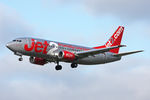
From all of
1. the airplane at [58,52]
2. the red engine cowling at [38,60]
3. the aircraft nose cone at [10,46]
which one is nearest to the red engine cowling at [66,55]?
the airplane at [58,52]

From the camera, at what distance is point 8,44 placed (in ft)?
253

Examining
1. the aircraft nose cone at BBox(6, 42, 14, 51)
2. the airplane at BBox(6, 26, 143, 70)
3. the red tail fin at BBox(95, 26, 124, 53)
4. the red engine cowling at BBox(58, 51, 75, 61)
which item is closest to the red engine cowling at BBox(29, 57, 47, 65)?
the airplane at BBox(6, 26, 143, 70)

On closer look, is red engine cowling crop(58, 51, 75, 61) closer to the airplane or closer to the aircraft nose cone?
the airplane

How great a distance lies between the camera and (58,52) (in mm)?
79125

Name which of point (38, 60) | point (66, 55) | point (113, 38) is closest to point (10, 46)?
point (38, 60)

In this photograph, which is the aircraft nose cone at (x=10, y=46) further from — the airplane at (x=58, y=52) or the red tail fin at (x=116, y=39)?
the red tail fin at (x=116, y=39)

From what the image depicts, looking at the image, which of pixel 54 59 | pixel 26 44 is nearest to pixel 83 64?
pixel 54 59

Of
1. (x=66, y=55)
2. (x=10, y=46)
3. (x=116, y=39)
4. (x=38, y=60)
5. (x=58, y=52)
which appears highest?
(x=116, y=39)

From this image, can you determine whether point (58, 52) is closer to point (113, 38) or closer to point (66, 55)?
point (66, 55)

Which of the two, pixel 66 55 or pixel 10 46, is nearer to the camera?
pixel 10 46

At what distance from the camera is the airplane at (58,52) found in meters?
76.6

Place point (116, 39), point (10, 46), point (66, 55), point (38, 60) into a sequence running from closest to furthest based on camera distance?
point (10, 46)
point (66, 55)
point (38, 60)
point (116, 39)

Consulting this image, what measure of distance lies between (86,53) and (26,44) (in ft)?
37.2

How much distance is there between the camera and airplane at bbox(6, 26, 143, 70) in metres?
76.6
